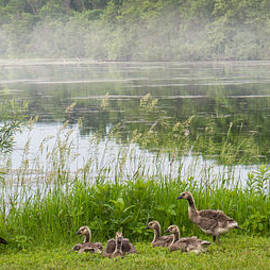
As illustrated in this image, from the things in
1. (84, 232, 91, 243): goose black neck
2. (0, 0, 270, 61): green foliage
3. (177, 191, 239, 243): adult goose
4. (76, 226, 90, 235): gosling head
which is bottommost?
(84, 232, 91, 243): goose black neck

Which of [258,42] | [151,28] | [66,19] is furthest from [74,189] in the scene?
[66,19]

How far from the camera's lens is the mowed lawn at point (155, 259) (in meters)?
7.19

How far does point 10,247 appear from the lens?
8.57 metres

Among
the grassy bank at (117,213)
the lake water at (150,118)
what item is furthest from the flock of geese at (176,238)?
the lake water at (150,118)

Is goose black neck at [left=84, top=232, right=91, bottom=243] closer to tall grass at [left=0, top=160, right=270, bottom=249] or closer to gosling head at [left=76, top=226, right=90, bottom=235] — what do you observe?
gosling head at [left=76, top=226, right=90, bottom=235]

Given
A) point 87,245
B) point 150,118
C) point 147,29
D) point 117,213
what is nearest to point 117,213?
point 117,213

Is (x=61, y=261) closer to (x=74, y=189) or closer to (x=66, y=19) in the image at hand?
(x=74, y=189)

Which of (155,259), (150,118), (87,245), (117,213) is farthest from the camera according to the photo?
(150,118)

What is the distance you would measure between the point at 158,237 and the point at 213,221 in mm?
858

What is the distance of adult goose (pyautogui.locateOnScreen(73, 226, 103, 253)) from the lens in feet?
26.0

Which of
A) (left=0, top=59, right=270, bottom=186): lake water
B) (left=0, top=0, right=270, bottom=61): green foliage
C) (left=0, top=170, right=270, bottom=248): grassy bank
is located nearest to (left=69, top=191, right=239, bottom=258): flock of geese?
(left=0, top=170, right=270, bottom=248): grassy bank

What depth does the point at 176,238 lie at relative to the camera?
8.11 metres

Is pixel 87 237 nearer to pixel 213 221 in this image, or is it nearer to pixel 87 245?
pixel 87 245

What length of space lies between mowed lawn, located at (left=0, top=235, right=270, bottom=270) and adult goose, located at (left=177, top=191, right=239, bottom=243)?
0.21m
